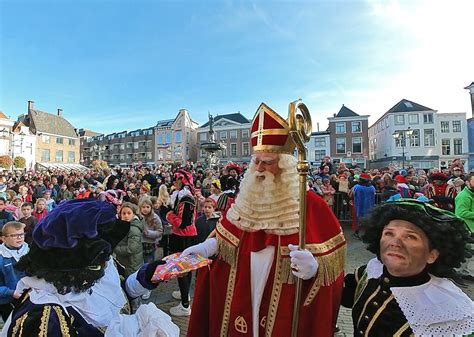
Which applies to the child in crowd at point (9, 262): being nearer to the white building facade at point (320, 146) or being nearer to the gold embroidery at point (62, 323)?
the gold embroidery at point (62, 323)

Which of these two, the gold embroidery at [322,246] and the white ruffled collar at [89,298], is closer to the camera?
the white ruffled collar at [89,298]

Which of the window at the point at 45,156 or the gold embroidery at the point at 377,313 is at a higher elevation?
the window at the point at 45,156

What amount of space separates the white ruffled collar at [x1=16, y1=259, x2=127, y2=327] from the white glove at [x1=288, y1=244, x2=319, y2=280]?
1.00 meters

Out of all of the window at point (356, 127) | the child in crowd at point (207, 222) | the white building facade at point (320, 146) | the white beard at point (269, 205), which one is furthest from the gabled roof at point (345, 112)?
the white beard at point (269, 205)

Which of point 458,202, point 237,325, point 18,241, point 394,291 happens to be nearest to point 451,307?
point 394,291

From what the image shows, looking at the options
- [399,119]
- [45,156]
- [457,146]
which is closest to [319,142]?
[399,119]

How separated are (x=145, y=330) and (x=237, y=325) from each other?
1.03m

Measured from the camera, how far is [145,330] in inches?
52.9

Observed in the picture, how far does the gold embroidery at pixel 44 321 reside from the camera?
123 cm

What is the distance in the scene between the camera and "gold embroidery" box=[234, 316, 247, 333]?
2189 mm

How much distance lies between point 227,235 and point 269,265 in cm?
39

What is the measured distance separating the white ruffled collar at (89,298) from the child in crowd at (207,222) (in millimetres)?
3767

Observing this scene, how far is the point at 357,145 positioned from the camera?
1902 inches

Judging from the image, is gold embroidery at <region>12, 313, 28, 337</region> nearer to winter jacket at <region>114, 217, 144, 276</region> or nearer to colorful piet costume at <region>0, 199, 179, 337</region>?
colorful piet costume at <region>0, 199, 179, 337</region>
